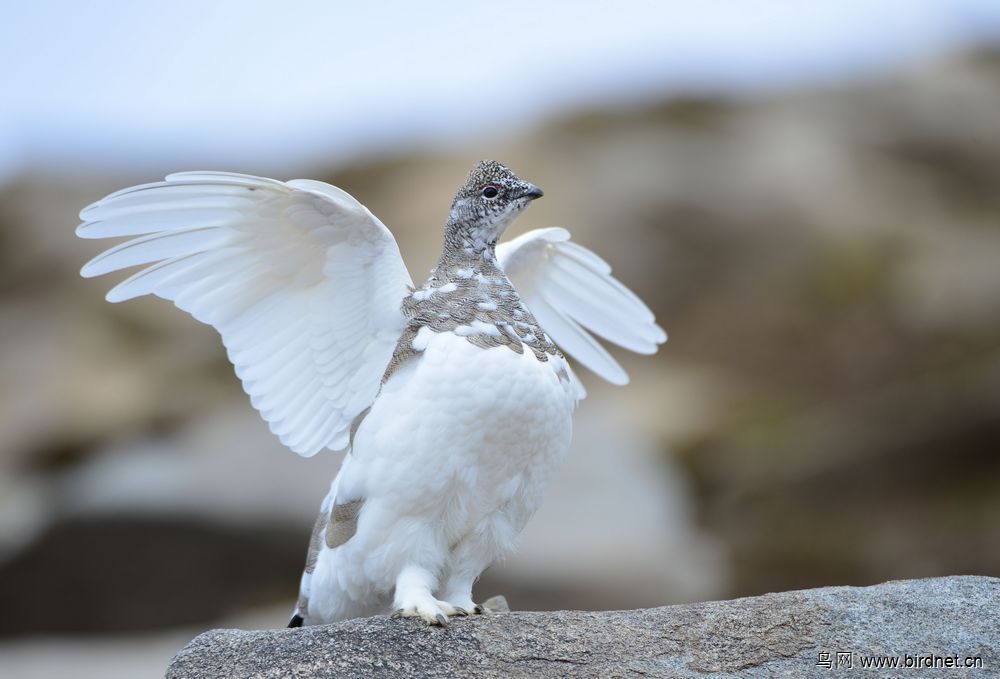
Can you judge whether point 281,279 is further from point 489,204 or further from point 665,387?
point 665,387

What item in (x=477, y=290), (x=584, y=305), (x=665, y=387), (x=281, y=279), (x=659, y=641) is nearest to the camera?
(x=659, y=641)

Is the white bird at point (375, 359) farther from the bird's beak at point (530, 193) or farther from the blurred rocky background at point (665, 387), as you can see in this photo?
the blurred rocky background at point (665, 387)

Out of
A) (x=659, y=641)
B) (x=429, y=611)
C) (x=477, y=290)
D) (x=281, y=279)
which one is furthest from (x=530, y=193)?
(x=659, y=641)

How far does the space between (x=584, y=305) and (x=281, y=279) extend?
171cm

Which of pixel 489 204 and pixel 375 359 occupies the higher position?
pixel 489 204

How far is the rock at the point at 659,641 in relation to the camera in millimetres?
3822

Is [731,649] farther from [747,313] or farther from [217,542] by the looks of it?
[747,313]

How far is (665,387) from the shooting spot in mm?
14633

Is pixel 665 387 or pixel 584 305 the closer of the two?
pixel 584 305

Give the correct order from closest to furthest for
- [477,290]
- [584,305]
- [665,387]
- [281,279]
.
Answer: [477,290] → [281,279] → [584,305] → [665,387]

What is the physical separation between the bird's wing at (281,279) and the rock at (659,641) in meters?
1.11

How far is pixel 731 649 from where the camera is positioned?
3975 millimetres

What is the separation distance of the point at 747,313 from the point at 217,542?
788 centimetres

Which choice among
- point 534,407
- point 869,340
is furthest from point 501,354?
point 869,340
